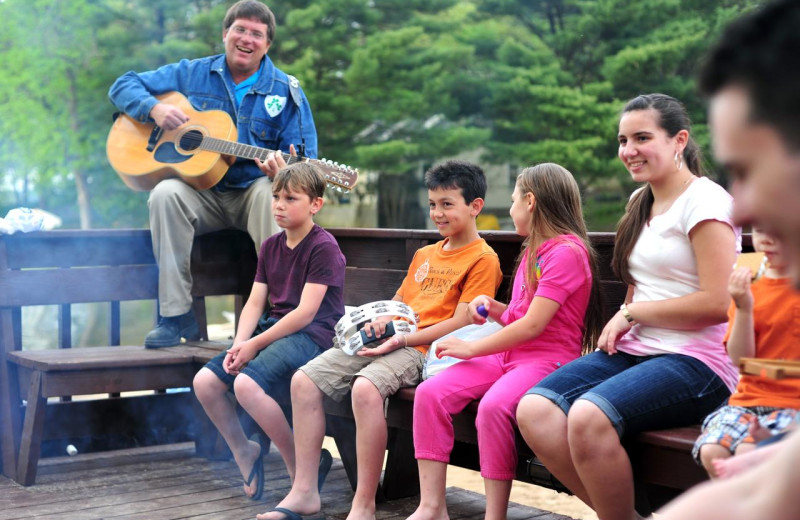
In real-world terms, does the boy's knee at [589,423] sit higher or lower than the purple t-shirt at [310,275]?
lower

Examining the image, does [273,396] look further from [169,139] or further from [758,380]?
[758,380]

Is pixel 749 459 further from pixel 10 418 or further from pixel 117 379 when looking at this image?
pixel 10 418

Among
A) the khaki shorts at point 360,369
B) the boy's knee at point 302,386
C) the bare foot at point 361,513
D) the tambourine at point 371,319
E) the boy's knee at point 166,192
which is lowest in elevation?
the bare foot at point 361,513

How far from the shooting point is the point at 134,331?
1706cm

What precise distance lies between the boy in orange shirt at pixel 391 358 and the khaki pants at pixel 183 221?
1.21 meters

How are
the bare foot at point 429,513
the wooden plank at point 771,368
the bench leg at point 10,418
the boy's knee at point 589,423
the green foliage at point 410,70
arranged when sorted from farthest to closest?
the green foliage at point 410,70 < the bench leg at point 10,418 < the bare foot at point 429,513 < the boy's knee at point 589,423 < the wooden plank at point 771,368

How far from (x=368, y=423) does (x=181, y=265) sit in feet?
5.65

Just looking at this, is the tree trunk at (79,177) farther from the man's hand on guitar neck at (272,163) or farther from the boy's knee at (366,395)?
the boy's knee at (366,395)

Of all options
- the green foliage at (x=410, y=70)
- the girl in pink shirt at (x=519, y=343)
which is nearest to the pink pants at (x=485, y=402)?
the girl in pink shirt at (x=519, y=343)

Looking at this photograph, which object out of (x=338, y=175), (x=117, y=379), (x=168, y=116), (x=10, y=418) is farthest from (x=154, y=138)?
(x=10, y=418)

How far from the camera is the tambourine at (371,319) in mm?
3416

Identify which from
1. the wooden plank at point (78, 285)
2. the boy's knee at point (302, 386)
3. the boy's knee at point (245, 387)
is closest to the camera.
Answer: the boy's knee at point (302, 386)

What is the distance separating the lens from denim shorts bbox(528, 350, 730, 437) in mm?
2562

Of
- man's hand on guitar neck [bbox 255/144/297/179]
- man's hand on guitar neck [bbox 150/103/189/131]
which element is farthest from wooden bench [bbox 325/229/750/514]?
man's hand on guitar neck [bbox 150/103/189/131]
